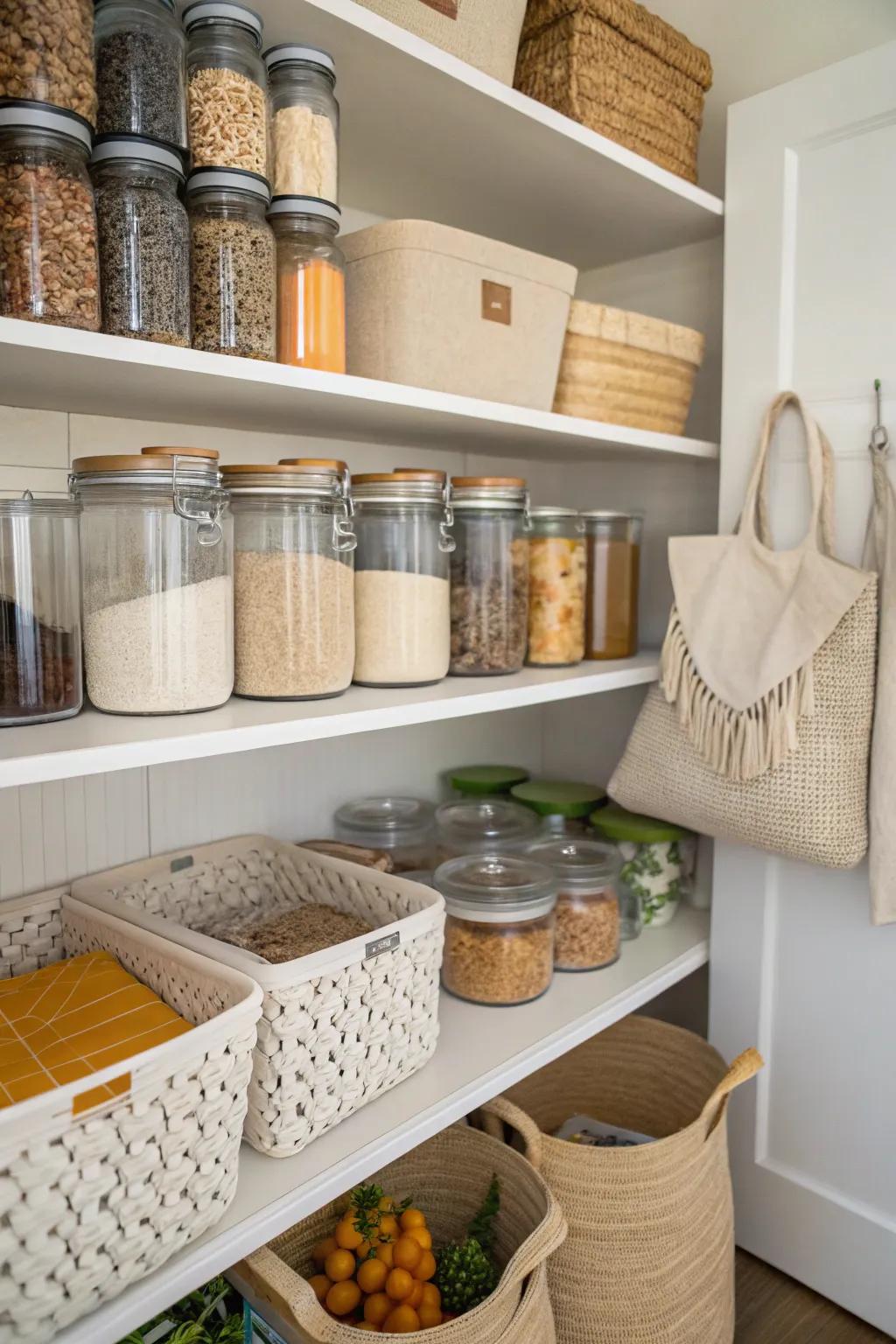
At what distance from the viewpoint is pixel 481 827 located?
164 cm

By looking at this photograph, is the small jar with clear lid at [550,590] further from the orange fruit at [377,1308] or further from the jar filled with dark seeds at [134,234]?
the orange fruit at [377,1308]

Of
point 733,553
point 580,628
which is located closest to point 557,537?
point 580,628

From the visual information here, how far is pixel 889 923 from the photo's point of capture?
4.59ft

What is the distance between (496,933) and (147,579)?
0.74 meters

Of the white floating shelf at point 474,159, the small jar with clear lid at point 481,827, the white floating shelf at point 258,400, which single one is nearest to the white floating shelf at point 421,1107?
the small jar with clear lid at point 481,827

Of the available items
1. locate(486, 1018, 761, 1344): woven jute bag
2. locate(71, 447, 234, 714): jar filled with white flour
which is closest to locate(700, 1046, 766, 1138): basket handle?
locate(486, 1018, 761, 1344): woven jute bag

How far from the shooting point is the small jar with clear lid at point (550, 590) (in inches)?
57.2

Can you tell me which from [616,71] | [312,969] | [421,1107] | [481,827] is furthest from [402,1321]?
[616,71]

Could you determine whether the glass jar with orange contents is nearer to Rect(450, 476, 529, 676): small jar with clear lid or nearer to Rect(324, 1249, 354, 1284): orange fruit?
Rect(450, 476, 529, 676): small jar with clear lid

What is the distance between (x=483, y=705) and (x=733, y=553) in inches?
20.1

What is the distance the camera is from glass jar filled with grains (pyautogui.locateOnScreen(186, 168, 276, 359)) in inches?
37.3

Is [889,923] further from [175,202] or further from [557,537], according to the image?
[175,202]

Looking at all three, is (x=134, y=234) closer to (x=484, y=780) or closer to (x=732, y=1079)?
(x=484, y=780)

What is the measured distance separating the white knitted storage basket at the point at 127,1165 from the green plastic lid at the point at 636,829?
2.87 ft
